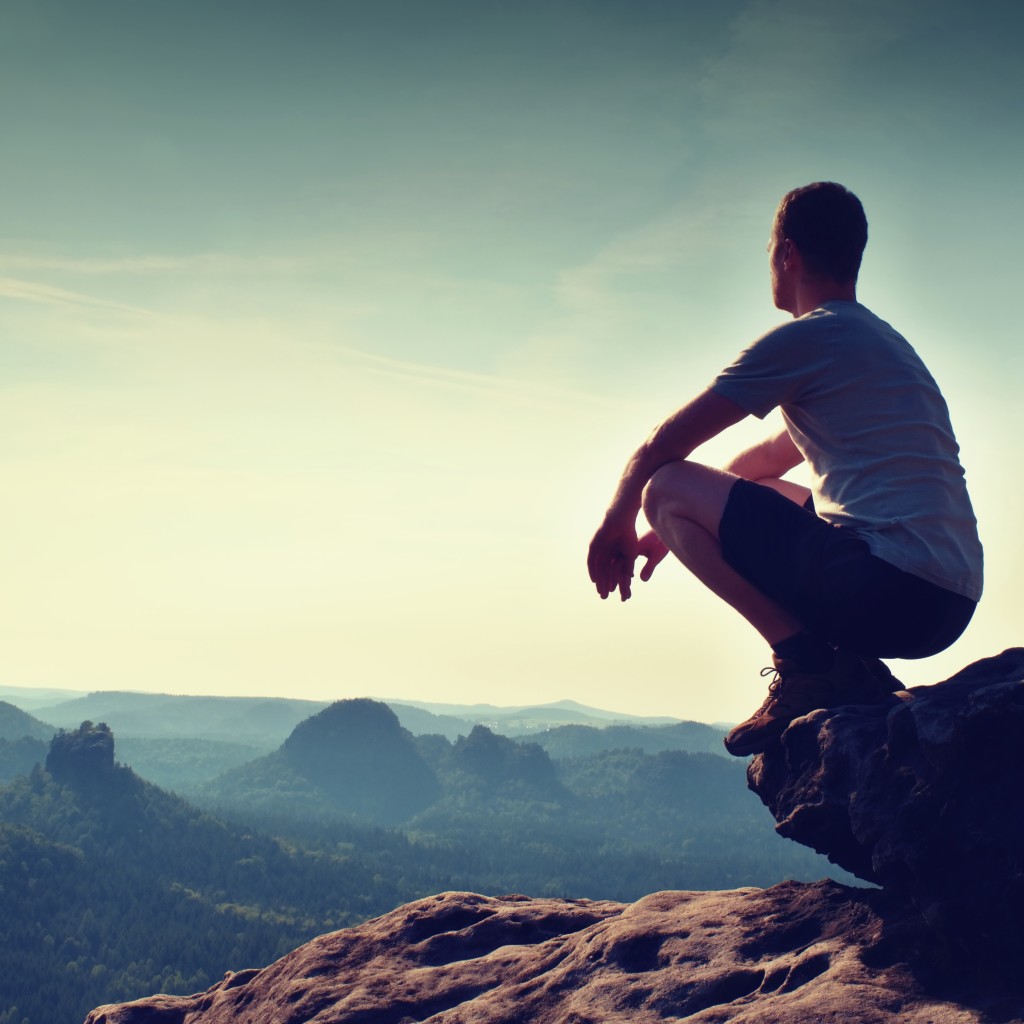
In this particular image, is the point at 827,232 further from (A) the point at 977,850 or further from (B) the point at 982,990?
(B) the point at 982,990

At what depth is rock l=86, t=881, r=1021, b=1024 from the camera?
26.6ft

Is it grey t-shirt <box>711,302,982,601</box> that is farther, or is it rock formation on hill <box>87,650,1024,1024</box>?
grey t-shirt <box>711,302,982,601</box>

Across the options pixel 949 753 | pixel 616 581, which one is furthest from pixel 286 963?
pixel 949 753

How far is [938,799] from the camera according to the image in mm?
8289

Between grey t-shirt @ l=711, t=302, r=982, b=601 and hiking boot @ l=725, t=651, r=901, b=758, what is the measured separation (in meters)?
1.66

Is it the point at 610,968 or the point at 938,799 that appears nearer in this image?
the point at 938,799

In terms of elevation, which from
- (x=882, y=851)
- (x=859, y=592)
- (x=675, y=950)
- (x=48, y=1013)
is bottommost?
(x=48, y=1013)

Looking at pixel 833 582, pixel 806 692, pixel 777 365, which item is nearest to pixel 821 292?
pixel 777 365

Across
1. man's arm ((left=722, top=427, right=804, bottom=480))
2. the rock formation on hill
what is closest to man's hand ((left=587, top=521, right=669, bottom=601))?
man's arm ((left=722, top=427, right=804, bottom=480))

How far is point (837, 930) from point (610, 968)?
86.8 inches

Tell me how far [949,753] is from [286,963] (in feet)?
30.0

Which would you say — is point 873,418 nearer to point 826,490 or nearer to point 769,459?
point 826,490

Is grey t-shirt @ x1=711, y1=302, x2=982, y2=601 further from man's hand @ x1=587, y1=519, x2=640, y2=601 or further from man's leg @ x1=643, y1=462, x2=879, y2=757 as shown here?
man's hand @ x1=587, y1=519, x2=640, y2=601

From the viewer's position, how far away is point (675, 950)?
9758 mm
